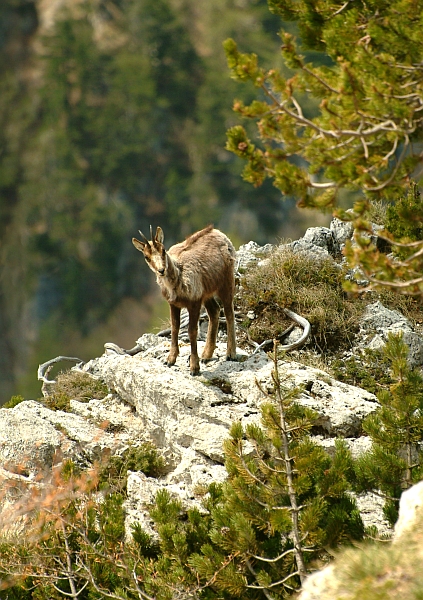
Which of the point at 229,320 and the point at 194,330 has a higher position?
the point at 229,320

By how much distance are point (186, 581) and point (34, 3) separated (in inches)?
3147

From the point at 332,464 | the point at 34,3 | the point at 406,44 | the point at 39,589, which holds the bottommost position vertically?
the point at 39,589

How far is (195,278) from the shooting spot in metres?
11.9

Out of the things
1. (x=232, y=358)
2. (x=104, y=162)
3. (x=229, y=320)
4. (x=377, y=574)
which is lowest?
(x=377, y=574)

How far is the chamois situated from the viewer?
1128cm

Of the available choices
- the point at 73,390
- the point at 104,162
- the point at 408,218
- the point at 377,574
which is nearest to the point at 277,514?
the point at 377,574

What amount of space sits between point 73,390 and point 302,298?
3937 mm

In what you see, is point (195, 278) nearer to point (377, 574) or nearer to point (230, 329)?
point (230, 329)

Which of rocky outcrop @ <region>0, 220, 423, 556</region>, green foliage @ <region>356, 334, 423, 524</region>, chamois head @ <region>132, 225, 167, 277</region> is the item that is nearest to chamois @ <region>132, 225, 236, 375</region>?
chamois head @ <region>132, 225, 167, 277</region>

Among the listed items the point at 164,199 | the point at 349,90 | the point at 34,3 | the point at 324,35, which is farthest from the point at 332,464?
the point at 34,3

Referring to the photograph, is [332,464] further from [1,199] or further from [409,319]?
[1,199]

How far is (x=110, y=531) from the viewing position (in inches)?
369

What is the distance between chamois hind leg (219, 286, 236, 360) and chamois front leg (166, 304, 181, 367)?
77 cm

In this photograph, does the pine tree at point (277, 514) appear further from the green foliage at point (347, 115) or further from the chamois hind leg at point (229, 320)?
the chamois hind leg at point (229, 320)
